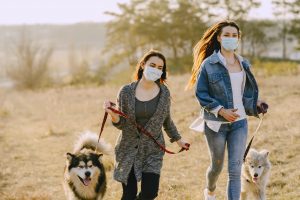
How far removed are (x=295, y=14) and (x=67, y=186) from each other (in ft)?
132

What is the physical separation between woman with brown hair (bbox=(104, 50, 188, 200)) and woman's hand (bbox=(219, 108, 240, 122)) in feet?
1.67

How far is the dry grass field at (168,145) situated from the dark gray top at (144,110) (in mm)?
2058

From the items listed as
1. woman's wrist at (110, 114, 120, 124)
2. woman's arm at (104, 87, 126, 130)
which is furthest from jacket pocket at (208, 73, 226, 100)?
woman's wrist at (110, 114, 120, 124)

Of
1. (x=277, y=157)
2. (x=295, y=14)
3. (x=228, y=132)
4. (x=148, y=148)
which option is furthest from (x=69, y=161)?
(x=295, y=14)

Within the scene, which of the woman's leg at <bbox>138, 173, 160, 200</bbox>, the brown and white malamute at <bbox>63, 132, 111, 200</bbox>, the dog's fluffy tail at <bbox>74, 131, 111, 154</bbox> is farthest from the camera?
the dog's fluffy tail at <bbox>74, 131, 111, 154</bbox>

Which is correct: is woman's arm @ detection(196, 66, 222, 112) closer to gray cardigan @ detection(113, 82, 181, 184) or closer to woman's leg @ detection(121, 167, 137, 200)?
gray cardigan @ detection(113, 82, 181, 184)

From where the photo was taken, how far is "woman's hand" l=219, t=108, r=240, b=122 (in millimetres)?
4695

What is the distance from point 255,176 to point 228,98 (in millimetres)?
1359

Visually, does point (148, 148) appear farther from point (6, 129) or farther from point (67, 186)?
point (6, 129)

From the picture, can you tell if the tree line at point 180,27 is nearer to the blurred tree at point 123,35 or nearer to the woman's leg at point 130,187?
the blurred tree at point 123,35

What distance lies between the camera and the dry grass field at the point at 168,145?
7.32 metres

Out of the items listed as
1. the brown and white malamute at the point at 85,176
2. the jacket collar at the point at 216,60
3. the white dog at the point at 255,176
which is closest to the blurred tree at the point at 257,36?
the white dog at the point at 255,176

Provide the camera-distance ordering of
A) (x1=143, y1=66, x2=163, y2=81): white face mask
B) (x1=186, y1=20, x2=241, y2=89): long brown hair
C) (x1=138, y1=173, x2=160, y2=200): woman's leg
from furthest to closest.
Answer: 1. (x1=186, y1=20, x2=241, y2=89): long brown hair
2. (x1=143, y1=66, x2=163, y2=81): white face mask
3. (x1=138, y1=173, x2=160, y2=200): woman's leg

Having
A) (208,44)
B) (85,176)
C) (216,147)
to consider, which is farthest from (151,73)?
(85,176)
